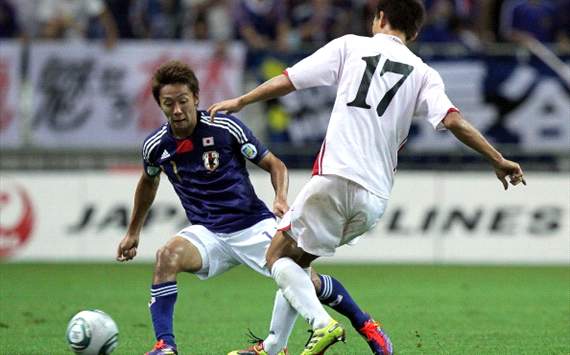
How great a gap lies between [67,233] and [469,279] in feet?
18.1

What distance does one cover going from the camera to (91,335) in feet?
23.0

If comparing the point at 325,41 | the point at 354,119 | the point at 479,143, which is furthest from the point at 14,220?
the point at 479,143

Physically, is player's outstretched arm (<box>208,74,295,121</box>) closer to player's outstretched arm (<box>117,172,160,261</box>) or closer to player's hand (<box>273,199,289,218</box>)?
player's hand (<box>273,199,289,218</box>)

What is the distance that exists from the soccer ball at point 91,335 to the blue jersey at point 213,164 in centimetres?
100

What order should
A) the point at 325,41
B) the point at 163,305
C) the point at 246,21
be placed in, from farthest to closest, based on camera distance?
the point at 246,21, the point at 325,41, the point at 163,305

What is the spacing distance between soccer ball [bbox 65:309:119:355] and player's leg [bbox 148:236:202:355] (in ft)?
0.92

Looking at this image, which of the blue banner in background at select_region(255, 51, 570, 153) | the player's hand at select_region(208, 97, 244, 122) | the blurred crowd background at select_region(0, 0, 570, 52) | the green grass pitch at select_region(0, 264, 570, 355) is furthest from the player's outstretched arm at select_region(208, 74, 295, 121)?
the blurred crowd background at select_region(0, 0, 570, 52)

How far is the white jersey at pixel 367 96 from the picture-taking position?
6.64 metres

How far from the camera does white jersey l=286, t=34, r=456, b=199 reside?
664 cm

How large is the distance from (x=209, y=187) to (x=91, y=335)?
127 centimetres

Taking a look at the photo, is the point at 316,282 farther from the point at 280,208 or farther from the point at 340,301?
the point at 280,208

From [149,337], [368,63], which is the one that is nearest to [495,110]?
[149,337]

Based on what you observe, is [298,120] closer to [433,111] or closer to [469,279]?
[469,279]

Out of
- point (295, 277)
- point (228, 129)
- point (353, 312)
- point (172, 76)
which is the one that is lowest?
point (353, 312)
